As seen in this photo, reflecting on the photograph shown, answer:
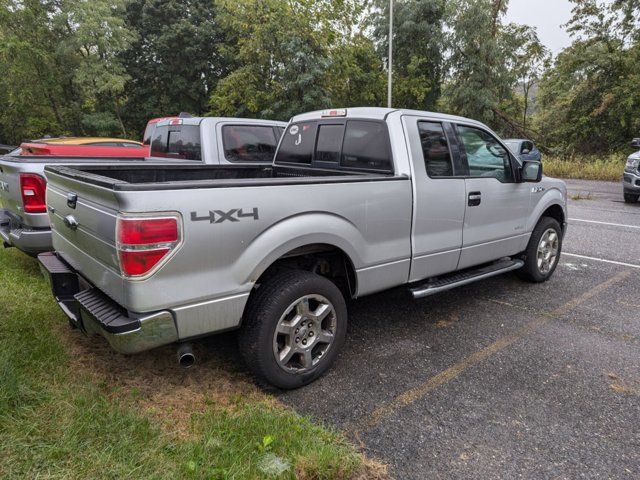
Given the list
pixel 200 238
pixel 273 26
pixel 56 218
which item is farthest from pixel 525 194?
pixel 273 26

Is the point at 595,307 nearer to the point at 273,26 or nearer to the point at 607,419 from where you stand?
the point at 607,419

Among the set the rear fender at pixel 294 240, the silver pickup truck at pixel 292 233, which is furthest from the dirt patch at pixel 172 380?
the rear fender at pixel 294 240

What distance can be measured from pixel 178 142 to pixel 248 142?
1043 millimetres

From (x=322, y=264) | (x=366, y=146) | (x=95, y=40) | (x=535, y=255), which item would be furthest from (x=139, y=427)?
(x=95, y=40)

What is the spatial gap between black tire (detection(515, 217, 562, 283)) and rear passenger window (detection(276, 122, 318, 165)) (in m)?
2.64

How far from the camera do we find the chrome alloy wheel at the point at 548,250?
5048mm

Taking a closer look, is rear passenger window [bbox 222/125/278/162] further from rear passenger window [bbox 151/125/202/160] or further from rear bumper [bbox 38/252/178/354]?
rear bumper [bbox 38/252/178/354]

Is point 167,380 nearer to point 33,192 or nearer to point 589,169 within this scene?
point 33,192

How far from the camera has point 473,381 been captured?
311cm

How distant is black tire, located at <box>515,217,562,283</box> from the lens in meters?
4.91

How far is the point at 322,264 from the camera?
11.0ft

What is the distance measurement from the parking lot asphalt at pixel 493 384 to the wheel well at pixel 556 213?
762mm

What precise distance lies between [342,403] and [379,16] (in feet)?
86.1

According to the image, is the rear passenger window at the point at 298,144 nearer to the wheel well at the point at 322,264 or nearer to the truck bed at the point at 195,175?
the truck bed at the point at 195,175
